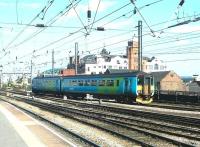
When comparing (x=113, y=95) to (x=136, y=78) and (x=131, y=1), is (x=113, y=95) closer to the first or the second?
(x=136, y=78)

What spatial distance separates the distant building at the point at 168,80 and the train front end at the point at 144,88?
132 feet

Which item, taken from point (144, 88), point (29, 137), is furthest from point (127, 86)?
point (29, 137)

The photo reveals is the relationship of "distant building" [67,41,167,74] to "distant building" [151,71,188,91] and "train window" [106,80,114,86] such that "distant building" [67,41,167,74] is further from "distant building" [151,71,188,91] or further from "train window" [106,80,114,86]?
"train window" [106,80,114,86]

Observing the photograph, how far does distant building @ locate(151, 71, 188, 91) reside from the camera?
86.9m

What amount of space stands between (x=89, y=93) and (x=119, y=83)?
7.59 metres

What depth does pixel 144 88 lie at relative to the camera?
145 feet

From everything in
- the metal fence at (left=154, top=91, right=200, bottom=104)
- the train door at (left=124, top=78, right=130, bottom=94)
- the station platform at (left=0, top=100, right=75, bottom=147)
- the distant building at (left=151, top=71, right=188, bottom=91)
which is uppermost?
the distant building at (left=151, top=71, right=188, bottom=91)

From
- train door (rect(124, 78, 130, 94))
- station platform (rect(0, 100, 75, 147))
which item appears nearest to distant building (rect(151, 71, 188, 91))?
train door (rect(124, 78, 130, 94))

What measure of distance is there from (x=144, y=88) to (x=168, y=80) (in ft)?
152

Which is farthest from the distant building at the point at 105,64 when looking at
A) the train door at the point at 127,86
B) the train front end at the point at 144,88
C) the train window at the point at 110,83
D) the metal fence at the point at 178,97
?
the train door at the point at 127,86

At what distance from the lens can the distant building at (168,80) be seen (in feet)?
285

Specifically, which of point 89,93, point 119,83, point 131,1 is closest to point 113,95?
point 119,83

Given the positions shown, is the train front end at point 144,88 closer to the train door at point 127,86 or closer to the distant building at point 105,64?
the train door at point 127,86

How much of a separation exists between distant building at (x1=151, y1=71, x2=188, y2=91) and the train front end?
40.3 m
